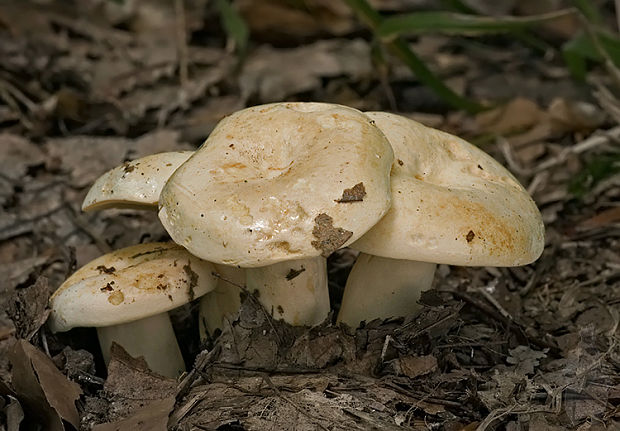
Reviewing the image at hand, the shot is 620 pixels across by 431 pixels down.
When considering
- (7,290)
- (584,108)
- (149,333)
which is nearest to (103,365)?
(149,333)

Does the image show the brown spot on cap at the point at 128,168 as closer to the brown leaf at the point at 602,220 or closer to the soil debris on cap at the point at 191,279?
the soil debris on cap at the point at 191,279

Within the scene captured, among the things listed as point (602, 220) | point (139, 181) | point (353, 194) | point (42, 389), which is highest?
point (353, 194)

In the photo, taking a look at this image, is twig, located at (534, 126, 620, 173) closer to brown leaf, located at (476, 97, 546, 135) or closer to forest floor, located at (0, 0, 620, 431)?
forest floor, located at (0, 0, 620, 431)

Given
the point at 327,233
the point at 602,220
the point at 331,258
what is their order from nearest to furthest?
1. the point at 327,233
2. the point at 331,258
3. the point at 602,220

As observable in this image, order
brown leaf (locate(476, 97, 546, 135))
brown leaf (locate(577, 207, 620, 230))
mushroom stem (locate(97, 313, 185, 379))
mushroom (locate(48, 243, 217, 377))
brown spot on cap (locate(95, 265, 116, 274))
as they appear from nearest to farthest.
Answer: mushroom (locate(48, 243, 217, 377))
brown spot on cap (locate(95, 265, 116, 274))
mushroom stem (locate(97, 313, 185, 379))
brown leaf (locate(577, 207, 620, 230))
brown leaf (locate(476, 97, 546, 135))

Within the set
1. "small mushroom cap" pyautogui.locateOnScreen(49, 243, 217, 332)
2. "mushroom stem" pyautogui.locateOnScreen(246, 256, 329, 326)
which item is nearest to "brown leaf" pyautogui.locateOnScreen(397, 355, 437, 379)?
"mushroom stem" pyautogui.locateOnScreen(246, 256, 329, 326)

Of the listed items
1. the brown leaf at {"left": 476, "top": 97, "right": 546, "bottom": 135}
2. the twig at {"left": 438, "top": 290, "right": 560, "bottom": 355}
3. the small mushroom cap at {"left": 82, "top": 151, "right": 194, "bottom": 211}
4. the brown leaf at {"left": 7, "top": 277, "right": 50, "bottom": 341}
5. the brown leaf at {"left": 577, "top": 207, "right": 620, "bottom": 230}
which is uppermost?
the small mushroom cap at {"left": 82, "top": 151, "right": 194, "bottom": 211}

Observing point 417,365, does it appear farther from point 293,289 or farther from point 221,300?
point 221,300

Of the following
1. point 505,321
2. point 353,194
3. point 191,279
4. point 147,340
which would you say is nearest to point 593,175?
point 505,321

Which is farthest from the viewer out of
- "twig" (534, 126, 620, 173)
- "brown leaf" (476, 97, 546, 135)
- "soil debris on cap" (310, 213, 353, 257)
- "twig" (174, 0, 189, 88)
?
"twig" (174, 0, 189, 88)
